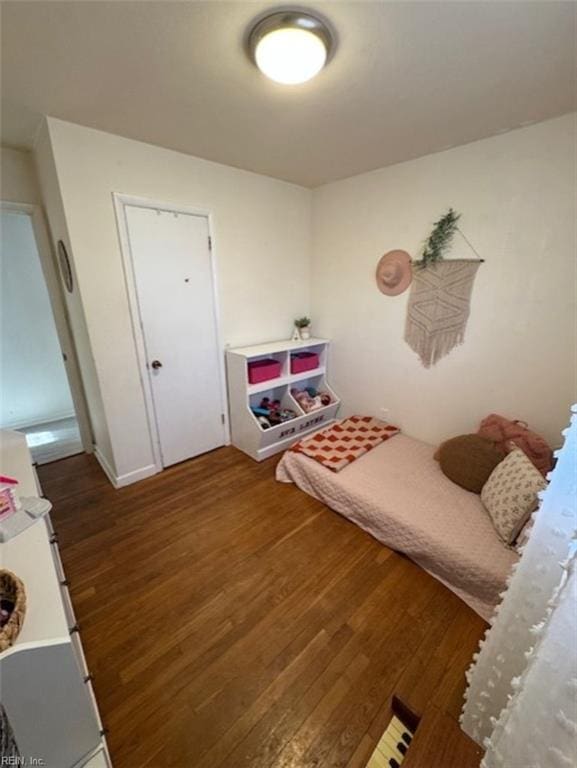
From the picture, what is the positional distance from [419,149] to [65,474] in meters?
3.69

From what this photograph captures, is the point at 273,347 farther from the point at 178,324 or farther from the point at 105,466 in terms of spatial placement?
the point at 105,466

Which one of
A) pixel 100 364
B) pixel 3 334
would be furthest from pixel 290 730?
pixel 3 334

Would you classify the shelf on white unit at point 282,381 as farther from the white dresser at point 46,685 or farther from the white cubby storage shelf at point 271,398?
the white dresser at point 46,685

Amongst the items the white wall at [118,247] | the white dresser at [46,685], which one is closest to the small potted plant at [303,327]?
the white wall at [118,247]

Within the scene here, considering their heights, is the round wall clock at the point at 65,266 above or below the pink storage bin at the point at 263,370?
above

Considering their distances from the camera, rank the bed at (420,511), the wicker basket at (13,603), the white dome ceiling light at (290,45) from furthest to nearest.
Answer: the bed at (420,511) → the white dome ceiling light at (290,45) → the wicker basket at (13,603)

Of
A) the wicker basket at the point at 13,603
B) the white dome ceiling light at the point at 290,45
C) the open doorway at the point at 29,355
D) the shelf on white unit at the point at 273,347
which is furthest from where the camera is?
the open doorway at the point at 29,355

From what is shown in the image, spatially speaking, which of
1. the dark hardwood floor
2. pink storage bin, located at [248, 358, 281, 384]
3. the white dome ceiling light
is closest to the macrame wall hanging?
pink storage bin, located at [248, 358, 281, 384]

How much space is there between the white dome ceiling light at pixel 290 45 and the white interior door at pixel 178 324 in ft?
4.13

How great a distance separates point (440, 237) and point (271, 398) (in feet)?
6.48

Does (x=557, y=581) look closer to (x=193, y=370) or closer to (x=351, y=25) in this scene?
(x=351, y=25)

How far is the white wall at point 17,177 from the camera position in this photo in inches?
83.0

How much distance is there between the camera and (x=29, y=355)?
3.52 m

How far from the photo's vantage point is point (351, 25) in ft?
3.71
